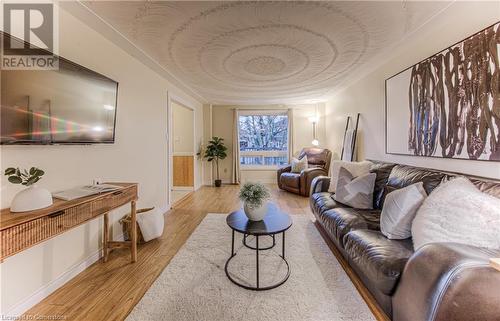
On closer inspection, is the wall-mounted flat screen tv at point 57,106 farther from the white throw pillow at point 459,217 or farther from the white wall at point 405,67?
the white wall at point 405,67

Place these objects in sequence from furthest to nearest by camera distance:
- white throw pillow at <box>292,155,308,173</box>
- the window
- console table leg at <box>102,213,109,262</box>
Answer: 1. the window
2. white throw pillow at <box>292,155,308,173</box>
3. console table leg at <box>102,213,109,262</box>

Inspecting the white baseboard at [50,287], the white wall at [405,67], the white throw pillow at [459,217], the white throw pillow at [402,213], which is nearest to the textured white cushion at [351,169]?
the white wall at [405,67]

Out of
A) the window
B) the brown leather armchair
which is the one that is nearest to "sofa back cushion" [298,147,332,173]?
the brown leather armchair

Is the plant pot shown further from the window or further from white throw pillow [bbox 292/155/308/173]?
the window

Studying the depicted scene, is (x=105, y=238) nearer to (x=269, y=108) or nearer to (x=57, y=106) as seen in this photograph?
(x=57, y=106)

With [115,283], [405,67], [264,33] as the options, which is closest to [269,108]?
[405,67]

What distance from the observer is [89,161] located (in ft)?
6.68

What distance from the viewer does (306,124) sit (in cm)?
604

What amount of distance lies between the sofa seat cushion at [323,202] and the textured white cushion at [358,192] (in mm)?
92

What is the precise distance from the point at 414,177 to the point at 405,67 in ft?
4.76

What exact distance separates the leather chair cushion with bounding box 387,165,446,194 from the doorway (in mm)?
4331

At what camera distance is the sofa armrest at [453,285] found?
2.96 feet

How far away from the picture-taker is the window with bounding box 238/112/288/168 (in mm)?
6277

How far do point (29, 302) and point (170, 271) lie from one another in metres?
0.96
